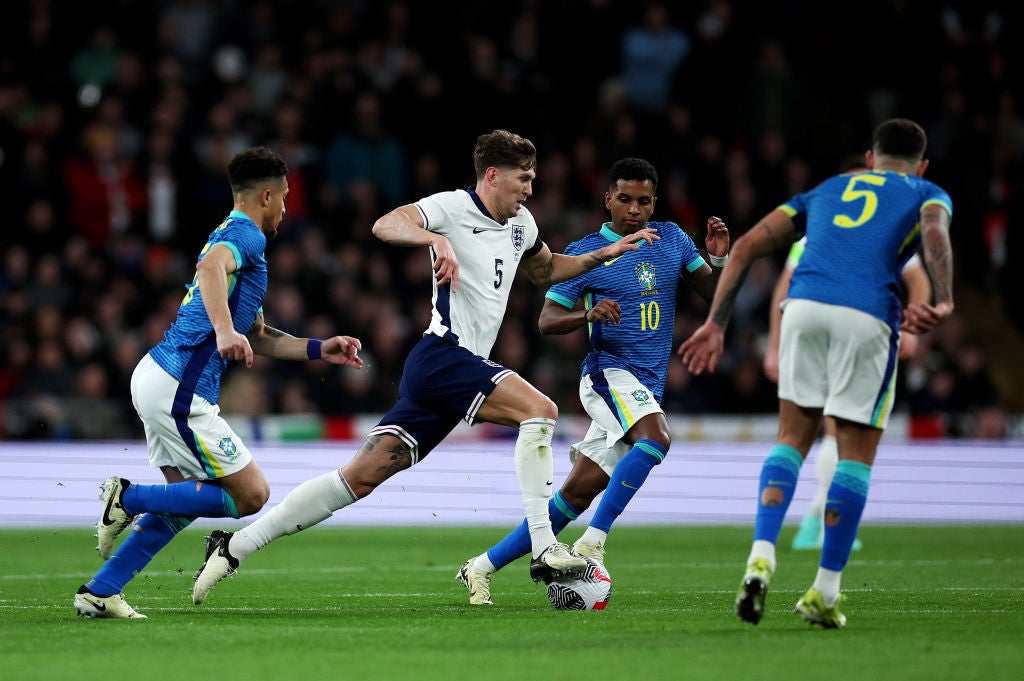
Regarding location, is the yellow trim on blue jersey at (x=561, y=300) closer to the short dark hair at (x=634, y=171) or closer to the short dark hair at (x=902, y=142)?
the short dark hair at (x=634, y=171)

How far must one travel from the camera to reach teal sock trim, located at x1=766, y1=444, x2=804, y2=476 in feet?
22.3

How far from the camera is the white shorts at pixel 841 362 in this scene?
667cm

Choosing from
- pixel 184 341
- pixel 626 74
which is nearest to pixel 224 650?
pixel 184 341

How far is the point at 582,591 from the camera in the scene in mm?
7582

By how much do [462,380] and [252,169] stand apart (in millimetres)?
1442

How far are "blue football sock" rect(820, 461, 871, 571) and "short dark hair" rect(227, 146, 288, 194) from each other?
299cm

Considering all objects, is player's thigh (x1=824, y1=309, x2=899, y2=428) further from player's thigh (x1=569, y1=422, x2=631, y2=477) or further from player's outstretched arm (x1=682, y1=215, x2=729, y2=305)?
player's thigh (x1=569, y1=422, x2=631, y2=477)

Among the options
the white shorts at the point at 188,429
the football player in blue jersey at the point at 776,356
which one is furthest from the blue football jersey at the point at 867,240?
the football player in blue jersey at the point at 776,356

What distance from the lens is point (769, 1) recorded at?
20.7 meters

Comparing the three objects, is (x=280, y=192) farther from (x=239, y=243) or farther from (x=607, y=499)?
(x=607, y=499)

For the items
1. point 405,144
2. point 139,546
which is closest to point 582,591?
point 139,546

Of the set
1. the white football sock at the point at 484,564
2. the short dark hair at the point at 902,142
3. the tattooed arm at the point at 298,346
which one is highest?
the short dark hair at the point at 902,142

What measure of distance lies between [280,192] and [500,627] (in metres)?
2.37

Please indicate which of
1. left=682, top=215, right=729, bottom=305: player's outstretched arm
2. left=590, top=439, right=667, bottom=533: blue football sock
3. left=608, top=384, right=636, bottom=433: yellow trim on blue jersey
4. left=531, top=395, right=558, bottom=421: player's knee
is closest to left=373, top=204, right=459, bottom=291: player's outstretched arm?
left=531, top=395, right=558, bottom=421: player's knee
